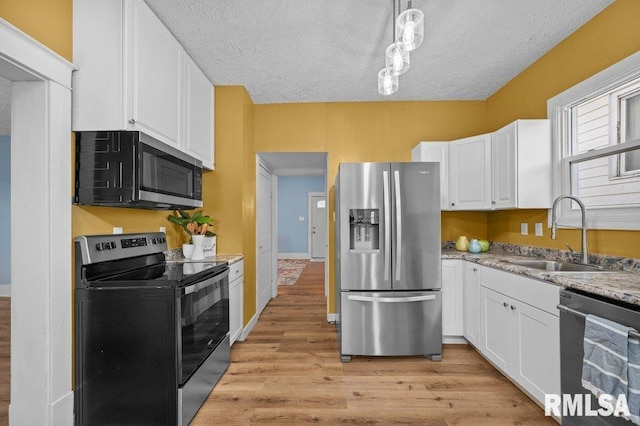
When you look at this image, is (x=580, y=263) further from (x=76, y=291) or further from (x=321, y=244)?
(x=321, y=244)

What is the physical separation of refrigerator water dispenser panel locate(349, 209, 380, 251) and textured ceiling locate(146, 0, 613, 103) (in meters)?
1.37

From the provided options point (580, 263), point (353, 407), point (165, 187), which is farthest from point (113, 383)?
point (580, 263)

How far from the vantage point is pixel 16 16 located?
1396mm

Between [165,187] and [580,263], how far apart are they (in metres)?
2.99

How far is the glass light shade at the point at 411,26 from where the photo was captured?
56.9 inches

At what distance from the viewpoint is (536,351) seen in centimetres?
183

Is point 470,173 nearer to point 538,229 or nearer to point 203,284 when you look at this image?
point 538,229

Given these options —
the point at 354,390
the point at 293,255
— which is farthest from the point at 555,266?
the point at 293,255

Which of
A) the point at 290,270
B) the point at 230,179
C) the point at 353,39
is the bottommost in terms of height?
the point at 290,270

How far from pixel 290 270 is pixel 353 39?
548 cm

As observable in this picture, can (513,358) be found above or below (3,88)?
below

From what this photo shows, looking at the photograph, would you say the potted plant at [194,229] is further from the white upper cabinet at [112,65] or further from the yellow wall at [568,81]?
the yellow wall at [568,81]

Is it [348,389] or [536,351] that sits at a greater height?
[536,351]

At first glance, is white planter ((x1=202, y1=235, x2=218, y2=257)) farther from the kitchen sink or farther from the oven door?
the kitchen sink
